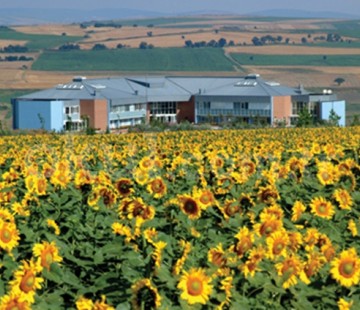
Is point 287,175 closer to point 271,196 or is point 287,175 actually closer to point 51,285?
point 271,196

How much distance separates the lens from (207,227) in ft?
25.0

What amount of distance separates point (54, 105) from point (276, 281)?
324 feet

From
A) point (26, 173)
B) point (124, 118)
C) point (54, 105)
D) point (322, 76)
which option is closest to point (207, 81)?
point (124, 118)

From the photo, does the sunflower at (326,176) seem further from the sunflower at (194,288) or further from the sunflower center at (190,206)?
the sunflower at (194,288)

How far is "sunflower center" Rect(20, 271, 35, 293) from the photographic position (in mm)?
5285

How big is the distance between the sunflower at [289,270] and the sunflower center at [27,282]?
4.39ft

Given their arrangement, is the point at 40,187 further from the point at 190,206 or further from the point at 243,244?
the point at 243,244

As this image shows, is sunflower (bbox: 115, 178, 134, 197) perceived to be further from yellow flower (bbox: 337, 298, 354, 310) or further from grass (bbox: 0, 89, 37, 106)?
grass (bbox: 0, 89, 37, 106)

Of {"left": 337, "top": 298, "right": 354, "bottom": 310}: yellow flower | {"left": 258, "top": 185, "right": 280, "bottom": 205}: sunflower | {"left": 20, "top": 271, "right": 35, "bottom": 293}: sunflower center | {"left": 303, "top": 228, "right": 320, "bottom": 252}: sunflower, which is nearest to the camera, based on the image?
{"left": 20, "top": 271, "right": 35, "bottom": 293}: sunflower center

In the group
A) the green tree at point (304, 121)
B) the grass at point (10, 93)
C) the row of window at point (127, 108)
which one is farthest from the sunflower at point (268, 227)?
the grass at point (10, 93)

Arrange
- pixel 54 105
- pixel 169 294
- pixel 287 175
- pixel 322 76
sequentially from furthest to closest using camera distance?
pixel 322 76, pixel 54 105, pixel 287 175, pixel 169 294

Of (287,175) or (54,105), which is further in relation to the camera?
(54,105)

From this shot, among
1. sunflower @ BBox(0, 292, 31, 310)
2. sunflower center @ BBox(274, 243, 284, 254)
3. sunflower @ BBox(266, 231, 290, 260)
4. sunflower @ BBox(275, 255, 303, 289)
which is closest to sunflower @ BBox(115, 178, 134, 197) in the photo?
sunflower @ BBox(266, 231, 290, 260)

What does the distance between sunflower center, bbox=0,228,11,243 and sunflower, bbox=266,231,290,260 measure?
156cm
